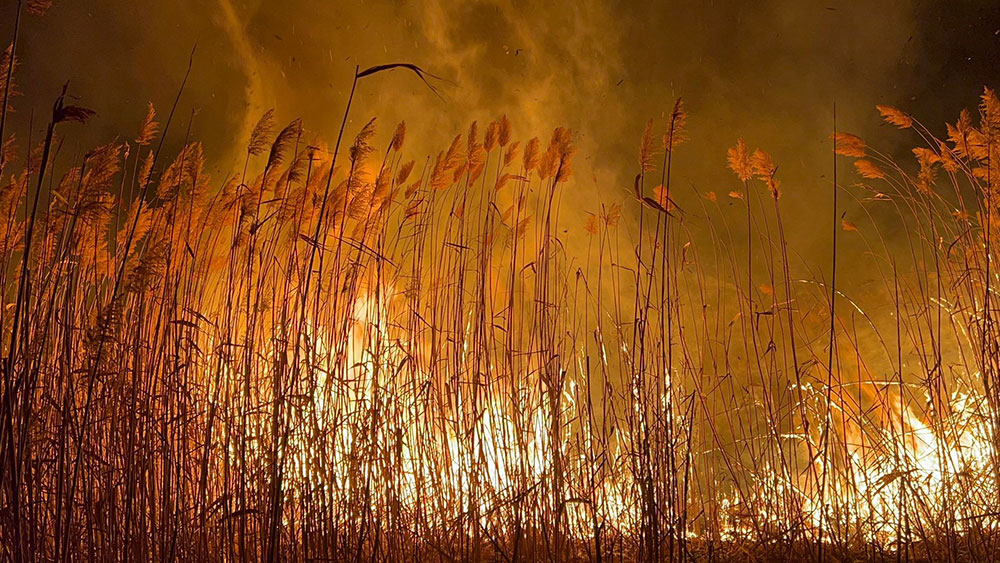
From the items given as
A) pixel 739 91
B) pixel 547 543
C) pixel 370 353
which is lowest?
pixel 547 543

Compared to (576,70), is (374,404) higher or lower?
lower

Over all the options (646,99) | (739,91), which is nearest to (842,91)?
(739,91)

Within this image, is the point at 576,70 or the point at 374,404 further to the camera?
the point at 576,70

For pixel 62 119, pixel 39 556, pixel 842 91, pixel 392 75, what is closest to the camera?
pixel 62 119

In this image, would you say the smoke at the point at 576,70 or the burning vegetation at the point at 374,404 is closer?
the burning vegetation at the point at 374,404

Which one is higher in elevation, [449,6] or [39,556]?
[449,6]

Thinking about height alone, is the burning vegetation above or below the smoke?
below

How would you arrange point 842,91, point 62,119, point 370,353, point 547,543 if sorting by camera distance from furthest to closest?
point 842,91
point 370,353
point 547,543
point 62,119

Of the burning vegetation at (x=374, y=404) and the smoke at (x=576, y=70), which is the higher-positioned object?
the smoke at (x=576, y=70)

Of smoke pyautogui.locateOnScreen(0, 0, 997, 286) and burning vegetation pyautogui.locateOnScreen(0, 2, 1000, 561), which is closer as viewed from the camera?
burning vegetation pyautogui.locateOnScreen(0, 2, 1000, 561)

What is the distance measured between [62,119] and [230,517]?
2.40 ft

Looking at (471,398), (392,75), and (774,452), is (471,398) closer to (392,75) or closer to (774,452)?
(774,452)

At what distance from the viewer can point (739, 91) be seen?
4.29 meters

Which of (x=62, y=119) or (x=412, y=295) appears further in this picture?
(x=412, y=295)
